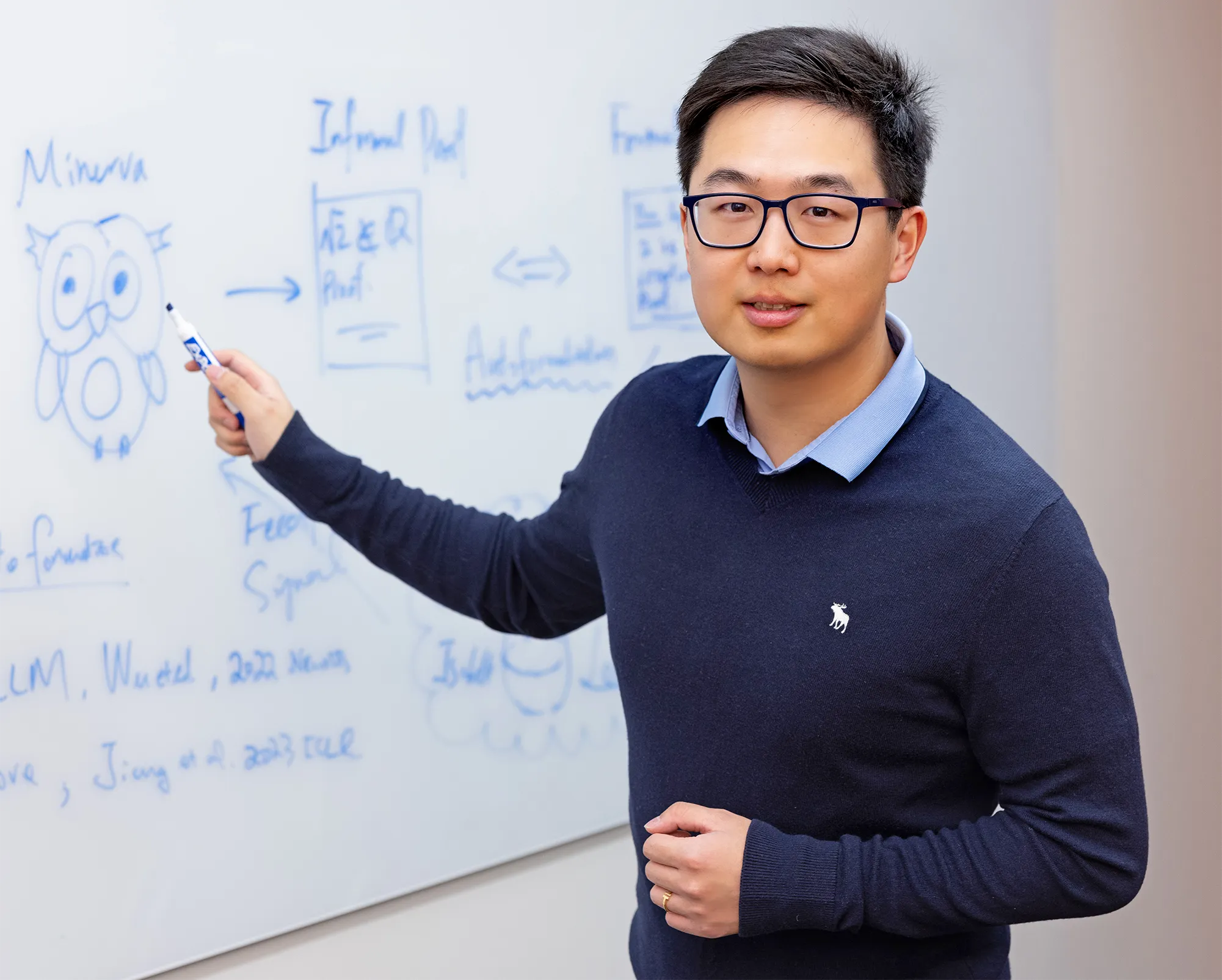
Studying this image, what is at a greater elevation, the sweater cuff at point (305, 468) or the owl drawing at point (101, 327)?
the owl drawing at point (101, 327)

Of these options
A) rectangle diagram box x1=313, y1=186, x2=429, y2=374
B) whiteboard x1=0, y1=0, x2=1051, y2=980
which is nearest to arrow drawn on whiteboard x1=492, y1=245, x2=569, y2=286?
whiteboard x1=0, y1=0, x2=1051, y2=980

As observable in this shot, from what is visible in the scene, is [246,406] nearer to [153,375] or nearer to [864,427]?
[153,375]

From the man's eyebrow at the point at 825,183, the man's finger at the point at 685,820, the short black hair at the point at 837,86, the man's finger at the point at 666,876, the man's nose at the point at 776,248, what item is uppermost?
the short black hair at the point at 837,86

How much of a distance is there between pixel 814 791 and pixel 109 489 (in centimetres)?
73

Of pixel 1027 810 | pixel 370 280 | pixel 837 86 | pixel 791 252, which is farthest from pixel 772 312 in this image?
pixel 370 280

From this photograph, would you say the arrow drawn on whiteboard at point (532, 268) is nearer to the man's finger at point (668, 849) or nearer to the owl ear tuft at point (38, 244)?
the owl ear tuft at point (38, 244)

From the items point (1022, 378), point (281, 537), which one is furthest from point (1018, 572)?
point (1022, 378)

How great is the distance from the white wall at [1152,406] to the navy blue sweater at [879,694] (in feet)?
4.39

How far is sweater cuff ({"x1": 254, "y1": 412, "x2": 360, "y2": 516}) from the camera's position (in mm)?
1042

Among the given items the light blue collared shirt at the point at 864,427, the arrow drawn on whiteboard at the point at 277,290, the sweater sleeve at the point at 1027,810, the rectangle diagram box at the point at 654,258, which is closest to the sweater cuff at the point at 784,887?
the sweater sleeve at the point at 1027,810

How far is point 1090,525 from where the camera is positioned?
7.18ft

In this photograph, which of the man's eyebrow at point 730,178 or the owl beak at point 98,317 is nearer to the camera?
the man's eyebrow at point 730,178

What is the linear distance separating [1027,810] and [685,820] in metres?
0.24

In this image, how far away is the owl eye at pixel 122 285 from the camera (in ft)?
3.74
